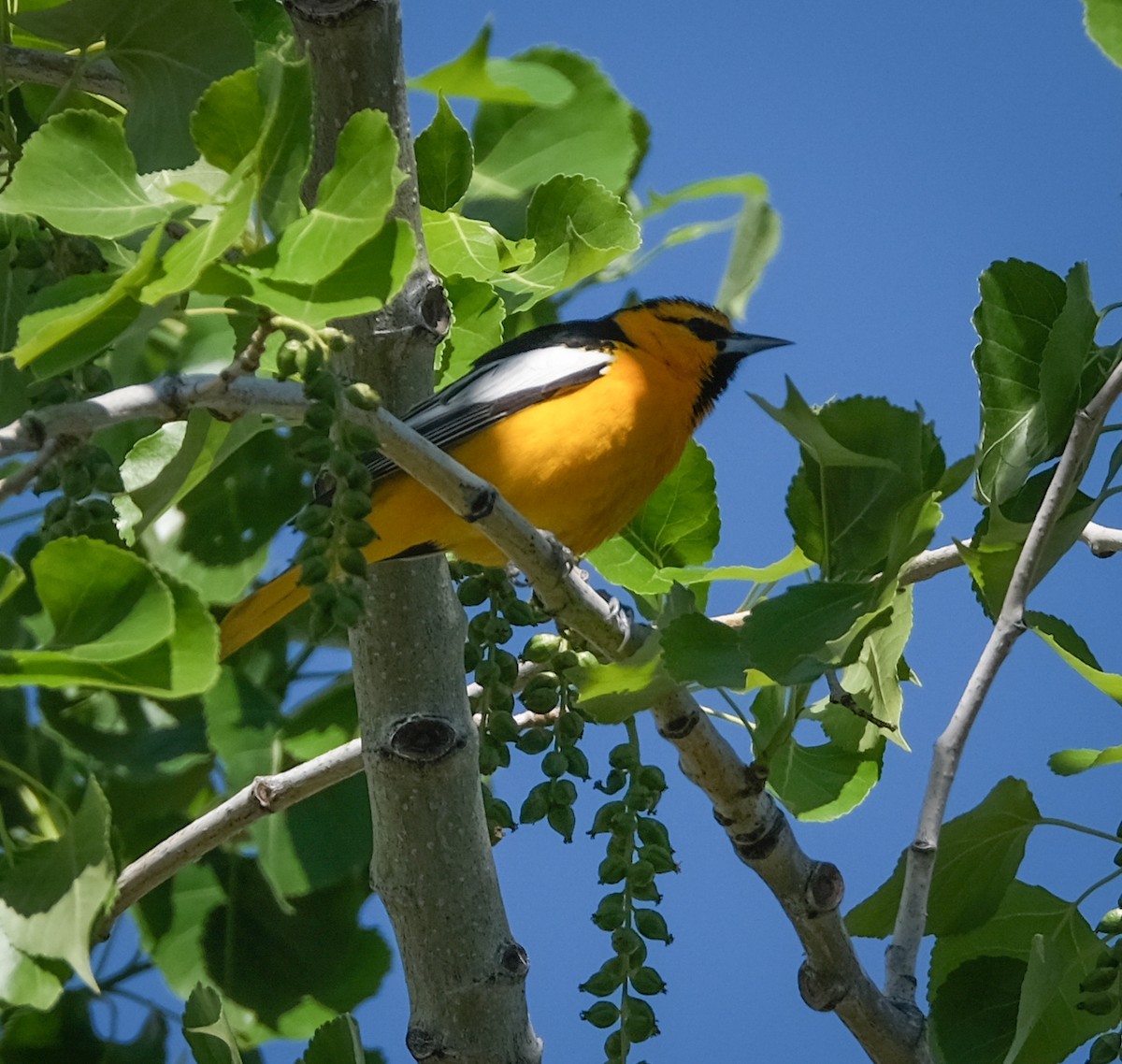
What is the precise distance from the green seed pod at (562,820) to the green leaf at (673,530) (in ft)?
1.17

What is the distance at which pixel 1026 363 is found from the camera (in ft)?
4.53

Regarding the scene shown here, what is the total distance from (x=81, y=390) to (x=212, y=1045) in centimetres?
62

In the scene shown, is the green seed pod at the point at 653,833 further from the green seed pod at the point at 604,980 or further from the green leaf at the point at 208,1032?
the green leaf at the point at 208,1032

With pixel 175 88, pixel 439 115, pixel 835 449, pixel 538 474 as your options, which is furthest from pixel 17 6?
pixel 835 449

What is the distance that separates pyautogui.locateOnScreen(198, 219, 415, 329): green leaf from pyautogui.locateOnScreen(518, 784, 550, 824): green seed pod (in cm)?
56

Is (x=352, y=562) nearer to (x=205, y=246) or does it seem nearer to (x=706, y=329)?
(x=205, y=246)

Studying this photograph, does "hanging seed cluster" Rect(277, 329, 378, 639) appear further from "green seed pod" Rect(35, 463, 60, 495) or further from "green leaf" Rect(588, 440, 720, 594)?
"green leaf" Rect(588, 440, 720, 594)

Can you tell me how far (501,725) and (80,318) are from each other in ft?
2.08

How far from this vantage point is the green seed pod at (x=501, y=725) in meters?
1.38

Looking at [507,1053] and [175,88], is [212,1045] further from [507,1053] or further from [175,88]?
[175,88]

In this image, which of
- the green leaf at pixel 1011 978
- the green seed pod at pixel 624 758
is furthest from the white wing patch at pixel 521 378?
the green leaf at pixel 1011 978

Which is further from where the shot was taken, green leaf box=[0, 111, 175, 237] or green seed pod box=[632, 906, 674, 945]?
green seed pod box=[632, 906, 674, 945]

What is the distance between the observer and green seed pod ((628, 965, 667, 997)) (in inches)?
50.9

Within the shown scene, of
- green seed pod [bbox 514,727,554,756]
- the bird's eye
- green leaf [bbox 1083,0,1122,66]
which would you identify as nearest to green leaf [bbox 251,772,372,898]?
green seed pod [bbox 514,727,554,756]
